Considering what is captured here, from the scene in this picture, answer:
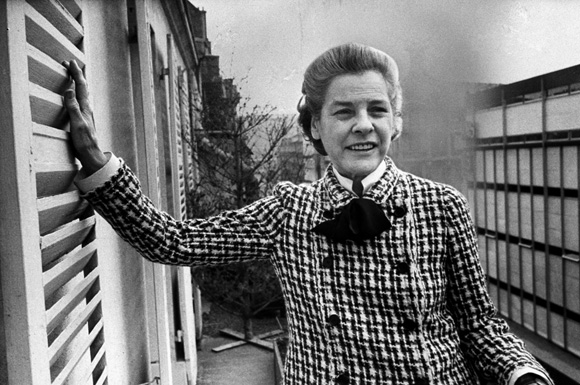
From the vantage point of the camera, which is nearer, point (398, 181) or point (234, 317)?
point (398, 181)

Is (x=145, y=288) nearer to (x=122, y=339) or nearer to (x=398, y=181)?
(x=122, y=339)

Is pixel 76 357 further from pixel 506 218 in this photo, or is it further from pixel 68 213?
pixel 506 218

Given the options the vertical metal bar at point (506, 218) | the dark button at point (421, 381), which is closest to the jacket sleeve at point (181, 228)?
the dark button at point (421, 381)

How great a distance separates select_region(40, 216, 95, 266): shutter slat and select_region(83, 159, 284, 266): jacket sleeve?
0.05 metres

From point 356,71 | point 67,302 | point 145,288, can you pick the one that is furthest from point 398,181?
point 145,288

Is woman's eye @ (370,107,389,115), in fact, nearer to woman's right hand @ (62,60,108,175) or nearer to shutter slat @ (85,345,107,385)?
woman's right hand @ (62,60,108,175)

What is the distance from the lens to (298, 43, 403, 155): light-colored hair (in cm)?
128

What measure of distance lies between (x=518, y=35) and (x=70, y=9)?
2809 mm

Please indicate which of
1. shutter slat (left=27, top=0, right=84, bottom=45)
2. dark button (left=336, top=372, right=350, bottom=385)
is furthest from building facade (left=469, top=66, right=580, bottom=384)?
shutter slat (left=27, top=0, right=84, bottom=45)

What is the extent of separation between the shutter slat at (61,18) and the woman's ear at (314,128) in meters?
0.56

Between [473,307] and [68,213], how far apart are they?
0.91 m

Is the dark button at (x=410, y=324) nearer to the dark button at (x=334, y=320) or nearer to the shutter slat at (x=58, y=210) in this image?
the dark button at (x=334, y=320)

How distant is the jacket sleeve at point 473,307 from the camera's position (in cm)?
128

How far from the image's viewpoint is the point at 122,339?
1.50 m
